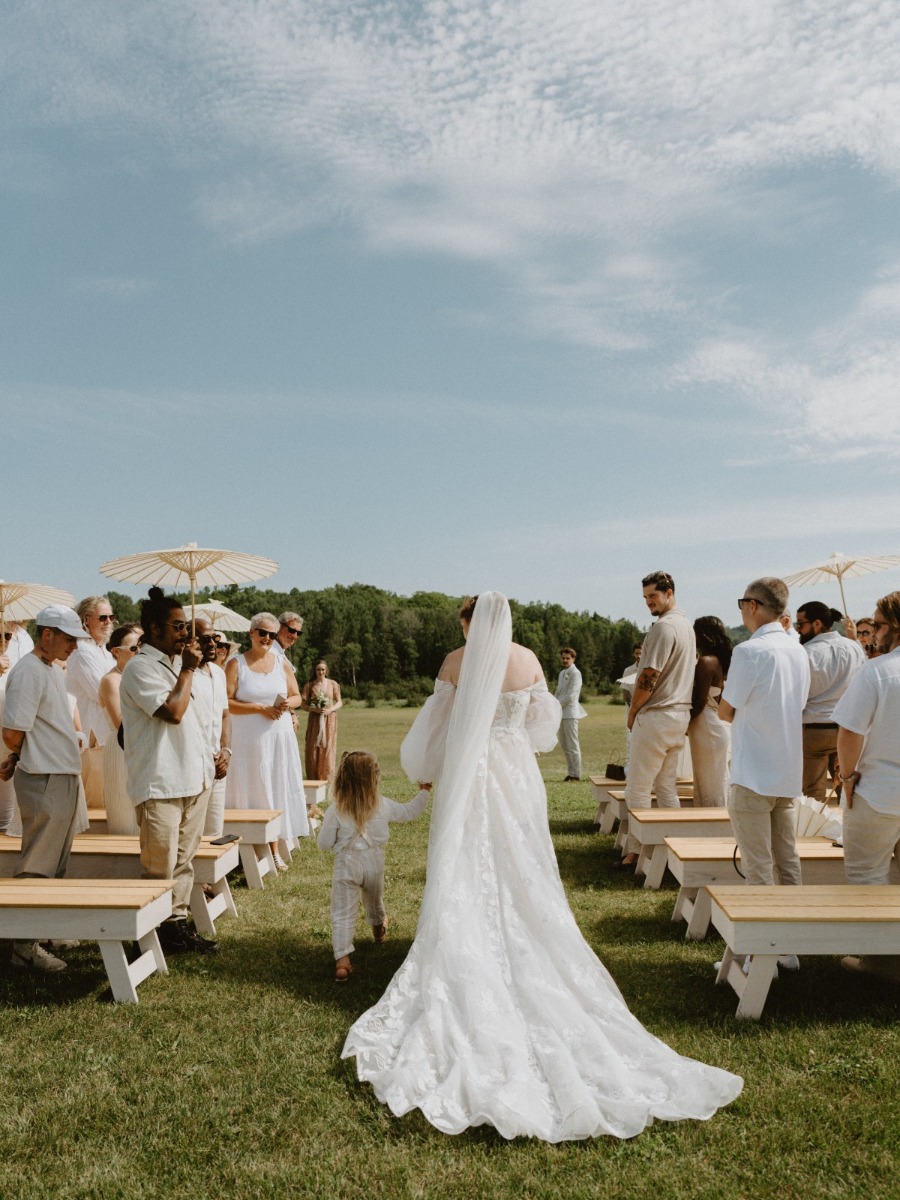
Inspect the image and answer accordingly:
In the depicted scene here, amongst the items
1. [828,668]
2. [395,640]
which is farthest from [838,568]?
[395,640]

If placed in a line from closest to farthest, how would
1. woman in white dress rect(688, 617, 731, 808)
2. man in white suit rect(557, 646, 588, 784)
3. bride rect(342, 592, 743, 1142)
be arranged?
bride rect(342, 592, 743, 1142) → woman in white dress rect(688, 617, 731, 808) → man in white suit rect(557, 646, 588, 784)

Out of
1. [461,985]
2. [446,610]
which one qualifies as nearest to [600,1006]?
[461,985]

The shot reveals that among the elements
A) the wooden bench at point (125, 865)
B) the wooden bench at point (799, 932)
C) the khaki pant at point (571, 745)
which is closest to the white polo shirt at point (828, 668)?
the wooden bench at point (799, 932)

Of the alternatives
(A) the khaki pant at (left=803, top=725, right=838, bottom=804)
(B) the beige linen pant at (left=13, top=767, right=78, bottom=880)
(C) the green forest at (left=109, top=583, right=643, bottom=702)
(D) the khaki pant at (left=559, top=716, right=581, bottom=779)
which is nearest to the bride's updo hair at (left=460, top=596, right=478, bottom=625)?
(B) the beige linen pant at (left=13, top=767, right=78, bottom=880)

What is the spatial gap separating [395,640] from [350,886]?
274ft

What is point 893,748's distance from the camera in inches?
197

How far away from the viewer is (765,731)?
17.5 ft

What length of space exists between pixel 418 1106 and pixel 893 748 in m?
3.15

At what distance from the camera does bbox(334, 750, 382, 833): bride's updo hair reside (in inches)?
224

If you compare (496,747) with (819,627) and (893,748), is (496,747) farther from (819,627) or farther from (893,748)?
(819,627)

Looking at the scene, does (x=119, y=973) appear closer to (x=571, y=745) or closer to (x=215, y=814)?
(x=215, y=814)

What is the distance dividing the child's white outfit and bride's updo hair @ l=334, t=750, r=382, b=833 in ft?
0.15

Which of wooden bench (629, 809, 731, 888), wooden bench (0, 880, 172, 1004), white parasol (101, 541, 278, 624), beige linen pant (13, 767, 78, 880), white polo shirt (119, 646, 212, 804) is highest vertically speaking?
white parasol (101, 541, 278, 624)

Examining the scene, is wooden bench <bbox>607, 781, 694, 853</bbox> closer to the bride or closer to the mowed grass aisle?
the mowed grass aisle
